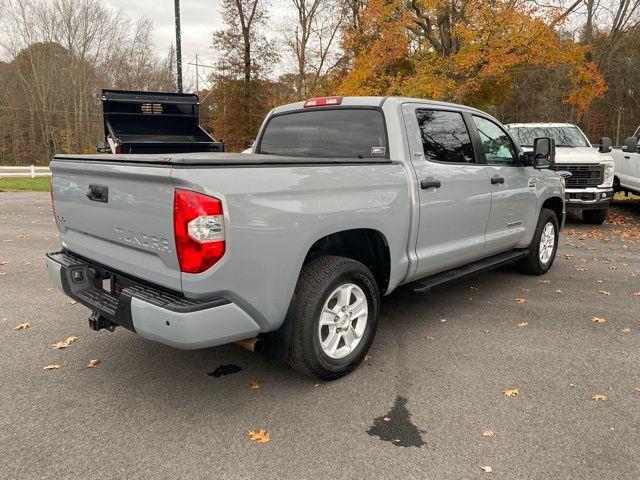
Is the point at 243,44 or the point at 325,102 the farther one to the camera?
the point at 243,44

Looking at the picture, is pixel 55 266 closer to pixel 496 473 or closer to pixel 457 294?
pixel 496 473

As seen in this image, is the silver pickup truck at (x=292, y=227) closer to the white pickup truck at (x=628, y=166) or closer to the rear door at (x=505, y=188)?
the rear door at (x=505, y=188)

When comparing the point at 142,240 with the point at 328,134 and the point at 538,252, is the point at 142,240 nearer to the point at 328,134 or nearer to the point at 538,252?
the point at 328,134

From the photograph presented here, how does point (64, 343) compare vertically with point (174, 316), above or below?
below

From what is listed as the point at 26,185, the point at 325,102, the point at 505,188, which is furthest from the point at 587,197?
the point at 26,185

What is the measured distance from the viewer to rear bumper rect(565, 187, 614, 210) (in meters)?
10.1

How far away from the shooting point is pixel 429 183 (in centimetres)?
398

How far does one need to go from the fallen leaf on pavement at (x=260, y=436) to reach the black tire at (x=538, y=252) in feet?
14.1

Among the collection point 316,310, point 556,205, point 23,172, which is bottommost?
point 316,310

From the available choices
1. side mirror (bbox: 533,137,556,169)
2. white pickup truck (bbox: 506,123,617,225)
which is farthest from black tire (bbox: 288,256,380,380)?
white pickup truck (bbox: 506,123,617,225)

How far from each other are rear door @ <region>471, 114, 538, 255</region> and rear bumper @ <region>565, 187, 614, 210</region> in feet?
17.0

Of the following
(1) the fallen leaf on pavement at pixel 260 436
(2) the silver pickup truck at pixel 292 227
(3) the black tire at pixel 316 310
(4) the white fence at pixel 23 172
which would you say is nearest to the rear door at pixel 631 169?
(2) the silver pickup truck at pixel 292 227

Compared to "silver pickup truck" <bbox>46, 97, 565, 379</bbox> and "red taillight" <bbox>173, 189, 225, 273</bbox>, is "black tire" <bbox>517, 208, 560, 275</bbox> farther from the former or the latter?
"red taillight" <bbox>173, 189, 225, 273</bbox>

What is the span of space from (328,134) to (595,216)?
8.90 metres
